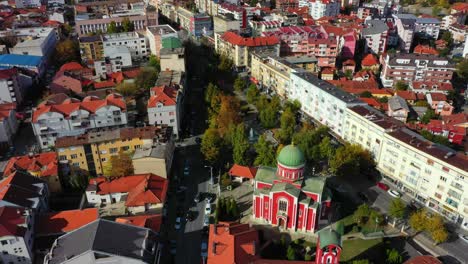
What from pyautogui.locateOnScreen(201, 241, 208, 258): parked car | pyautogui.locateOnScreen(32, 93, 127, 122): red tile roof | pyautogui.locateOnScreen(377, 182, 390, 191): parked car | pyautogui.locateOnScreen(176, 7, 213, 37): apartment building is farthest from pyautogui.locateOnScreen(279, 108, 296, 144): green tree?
pyautogui.locateOnScreen(176, 7, 213, 37): apartment building

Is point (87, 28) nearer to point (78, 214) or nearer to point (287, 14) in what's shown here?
point (287, 14)

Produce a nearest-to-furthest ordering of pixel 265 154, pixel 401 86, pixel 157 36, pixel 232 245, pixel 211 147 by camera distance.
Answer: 1. pixel 232 245
2. pixel 211 147
3. pixel 265 154
4. pixel 401 86
5. pixel 157 36

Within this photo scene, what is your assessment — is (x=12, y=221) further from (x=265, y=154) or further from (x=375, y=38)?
(x=375, y=38)

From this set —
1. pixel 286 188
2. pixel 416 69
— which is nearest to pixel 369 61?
pixel 416 69

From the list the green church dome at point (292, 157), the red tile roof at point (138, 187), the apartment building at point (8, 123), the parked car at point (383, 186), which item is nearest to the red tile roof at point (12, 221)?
the red tile roof at point (138, 187)

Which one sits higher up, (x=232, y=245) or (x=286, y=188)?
(x=286, y=188)

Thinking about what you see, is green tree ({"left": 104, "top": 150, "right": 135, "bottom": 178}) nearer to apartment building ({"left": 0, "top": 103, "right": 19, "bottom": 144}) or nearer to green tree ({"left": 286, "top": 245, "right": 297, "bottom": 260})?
apartment building ({"left": 0, "top": 103, "right": 19, "bottom": 144})

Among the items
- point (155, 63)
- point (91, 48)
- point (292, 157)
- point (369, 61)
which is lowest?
point (369, 61)
